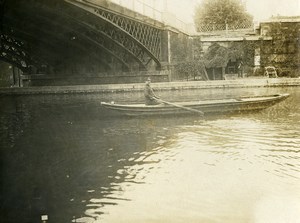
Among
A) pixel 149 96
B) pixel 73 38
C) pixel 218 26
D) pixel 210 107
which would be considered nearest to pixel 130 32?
pixel 73 38

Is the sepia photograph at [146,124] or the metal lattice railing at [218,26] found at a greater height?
the metal lattice railing at [218,26]

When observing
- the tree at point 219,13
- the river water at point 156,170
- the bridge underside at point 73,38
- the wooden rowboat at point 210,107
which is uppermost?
the tree at point 219,13

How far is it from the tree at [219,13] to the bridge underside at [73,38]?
23.0 meters

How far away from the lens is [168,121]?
1684 centimetres

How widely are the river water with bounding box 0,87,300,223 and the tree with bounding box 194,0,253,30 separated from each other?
39469 millimetres

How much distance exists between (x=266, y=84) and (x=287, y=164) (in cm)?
1852

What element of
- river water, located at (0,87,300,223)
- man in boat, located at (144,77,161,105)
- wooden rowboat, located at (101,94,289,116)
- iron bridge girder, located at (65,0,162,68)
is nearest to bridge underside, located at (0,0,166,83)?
iron bridge girder, located at (65,0,162,68)

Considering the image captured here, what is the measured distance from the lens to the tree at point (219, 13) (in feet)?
178

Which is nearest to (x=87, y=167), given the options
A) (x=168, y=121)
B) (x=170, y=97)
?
(x=168, y=121)

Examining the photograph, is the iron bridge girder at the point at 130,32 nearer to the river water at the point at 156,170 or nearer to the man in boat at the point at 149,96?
the man in boat at the point at 149,96

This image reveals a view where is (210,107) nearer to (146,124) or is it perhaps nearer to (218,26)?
(146,124)

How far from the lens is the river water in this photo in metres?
7.52

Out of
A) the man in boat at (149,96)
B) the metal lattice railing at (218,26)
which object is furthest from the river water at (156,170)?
the metal lattice railing at (218,26)

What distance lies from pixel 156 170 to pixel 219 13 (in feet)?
158
